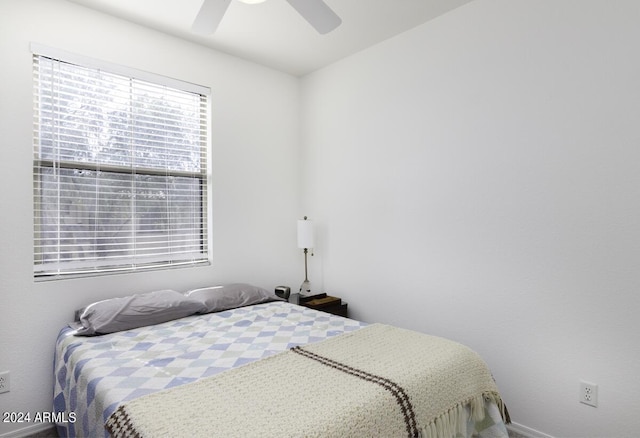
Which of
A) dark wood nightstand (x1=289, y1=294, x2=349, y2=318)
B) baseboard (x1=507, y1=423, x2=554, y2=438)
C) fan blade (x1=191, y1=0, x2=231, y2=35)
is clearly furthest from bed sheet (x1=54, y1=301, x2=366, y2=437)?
fan blade (x1=191, y1=0, x2=231, y2=35)

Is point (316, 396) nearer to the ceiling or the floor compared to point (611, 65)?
nearer to the floor

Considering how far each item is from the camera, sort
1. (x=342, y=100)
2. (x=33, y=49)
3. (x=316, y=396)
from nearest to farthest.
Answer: (x=316, y=396) → (x=33, y=49) → (x=342, y=100)

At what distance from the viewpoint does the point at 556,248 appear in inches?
81.3

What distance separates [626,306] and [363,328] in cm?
134

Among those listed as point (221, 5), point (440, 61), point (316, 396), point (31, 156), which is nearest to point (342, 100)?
point (440, 61)

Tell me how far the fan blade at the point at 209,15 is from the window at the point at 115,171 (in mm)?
1149

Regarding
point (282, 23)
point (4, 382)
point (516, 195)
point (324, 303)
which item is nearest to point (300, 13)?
point (282, 23)

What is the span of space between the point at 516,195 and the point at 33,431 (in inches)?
129

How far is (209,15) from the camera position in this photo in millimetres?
1712

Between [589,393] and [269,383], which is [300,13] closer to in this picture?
[269,383]

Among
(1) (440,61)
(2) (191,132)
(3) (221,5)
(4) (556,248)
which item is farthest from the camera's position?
(2) (191,132)

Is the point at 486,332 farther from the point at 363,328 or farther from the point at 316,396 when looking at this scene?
the point at 316,396

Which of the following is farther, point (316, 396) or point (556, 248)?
point (556, 248)

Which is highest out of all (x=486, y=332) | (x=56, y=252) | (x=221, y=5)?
(x=221, y=5)
